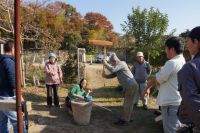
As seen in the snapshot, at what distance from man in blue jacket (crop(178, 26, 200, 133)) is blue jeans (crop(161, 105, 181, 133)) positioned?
67.1 inches

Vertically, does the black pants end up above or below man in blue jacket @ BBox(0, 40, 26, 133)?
below

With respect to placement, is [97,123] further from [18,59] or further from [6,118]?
[18,59]

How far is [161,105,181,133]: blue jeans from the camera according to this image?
14.1ft

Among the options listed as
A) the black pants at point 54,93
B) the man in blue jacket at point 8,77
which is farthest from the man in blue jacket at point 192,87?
the black pants at point 54,93

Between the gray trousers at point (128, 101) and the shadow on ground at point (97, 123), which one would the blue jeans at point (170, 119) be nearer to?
the shadow on ground at point (97, 123)

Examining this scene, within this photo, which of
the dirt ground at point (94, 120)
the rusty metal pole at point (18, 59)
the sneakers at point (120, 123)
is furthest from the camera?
the sneakers at point (120, 123)

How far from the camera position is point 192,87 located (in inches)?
97.4

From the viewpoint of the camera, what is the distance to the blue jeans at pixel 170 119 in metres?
4.31

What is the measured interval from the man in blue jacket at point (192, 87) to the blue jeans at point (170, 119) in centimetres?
171

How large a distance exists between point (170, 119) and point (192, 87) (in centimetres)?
195

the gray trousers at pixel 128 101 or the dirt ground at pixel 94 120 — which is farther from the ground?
the gray trousers at pixel 128 101

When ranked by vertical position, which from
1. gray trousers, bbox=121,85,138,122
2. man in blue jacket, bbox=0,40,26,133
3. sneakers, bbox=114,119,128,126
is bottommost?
sneakers, bbox=114,119,128,126

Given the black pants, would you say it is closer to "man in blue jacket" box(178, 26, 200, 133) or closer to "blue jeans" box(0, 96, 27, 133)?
"blue jeans" box(0, 96, 27, 133)

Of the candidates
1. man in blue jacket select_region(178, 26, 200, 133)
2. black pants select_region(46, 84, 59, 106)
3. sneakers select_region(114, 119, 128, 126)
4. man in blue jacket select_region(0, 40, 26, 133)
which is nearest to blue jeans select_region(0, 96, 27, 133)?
man in blue jacket select_region(0, 40, 26, 133)
